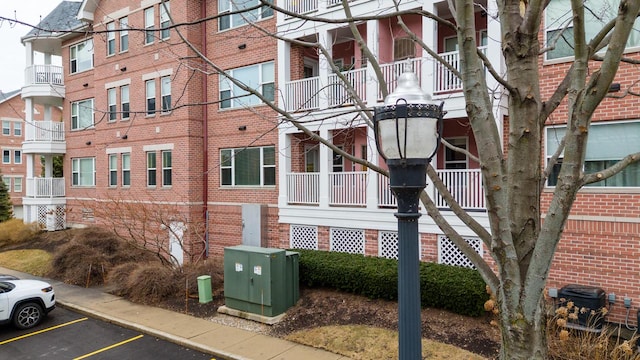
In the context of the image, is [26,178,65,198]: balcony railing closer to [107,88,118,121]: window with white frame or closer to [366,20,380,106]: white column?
[107,88,118,121]: window with white frame

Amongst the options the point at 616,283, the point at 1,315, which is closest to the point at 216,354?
the point at 1,315

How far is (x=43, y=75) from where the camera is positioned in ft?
74.5

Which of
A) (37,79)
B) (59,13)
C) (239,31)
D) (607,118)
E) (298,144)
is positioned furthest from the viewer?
(59,13)

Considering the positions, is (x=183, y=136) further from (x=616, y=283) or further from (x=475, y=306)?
(x=616, y=283)

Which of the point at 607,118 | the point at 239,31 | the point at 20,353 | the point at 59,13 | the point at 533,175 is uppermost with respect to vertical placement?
the point at 59,13

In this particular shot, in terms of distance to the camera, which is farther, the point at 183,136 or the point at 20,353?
the point at 183,136

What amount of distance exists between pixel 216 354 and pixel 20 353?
4.17 meters

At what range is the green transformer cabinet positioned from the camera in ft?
32.2

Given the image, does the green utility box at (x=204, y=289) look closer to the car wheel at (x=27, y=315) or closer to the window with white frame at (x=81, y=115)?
the car wheel at (x=27, y=315)

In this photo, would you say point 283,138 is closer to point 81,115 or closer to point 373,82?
point 373,82

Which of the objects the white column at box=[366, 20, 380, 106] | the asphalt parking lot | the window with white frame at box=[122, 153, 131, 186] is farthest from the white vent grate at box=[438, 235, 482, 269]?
the window with white frame at box=[122, 153, 131, 186]

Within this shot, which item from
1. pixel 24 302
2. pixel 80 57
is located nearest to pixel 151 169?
pixel 24 302

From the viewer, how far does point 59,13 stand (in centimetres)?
2489

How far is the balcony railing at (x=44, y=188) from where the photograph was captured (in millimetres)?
22469
